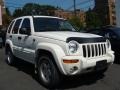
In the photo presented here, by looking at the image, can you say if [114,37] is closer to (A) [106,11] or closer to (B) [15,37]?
(B) [15,37]

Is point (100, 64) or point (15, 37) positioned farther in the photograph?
point (15, 37)

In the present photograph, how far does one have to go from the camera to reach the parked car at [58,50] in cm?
693

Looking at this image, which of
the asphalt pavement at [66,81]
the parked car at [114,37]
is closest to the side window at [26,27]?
the asphalt pavement at [66,81]

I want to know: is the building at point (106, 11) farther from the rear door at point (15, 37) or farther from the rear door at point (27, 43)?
the rear door at point (27, 43)

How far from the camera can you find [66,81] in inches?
321

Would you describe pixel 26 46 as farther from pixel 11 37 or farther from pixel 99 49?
pixel 99 49

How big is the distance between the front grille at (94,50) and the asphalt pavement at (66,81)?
0.88 m

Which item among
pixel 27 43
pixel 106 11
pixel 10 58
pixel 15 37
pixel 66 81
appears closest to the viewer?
pixel 66 81

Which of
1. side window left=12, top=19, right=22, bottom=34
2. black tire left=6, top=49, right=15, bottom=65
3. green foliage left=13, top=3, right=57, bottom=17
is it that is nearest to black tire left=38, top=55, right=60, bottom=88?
side window left=12, top=19, right=22, bottom=34

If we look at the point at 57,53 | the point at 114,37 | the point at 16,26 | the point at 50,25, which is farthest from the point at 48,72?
the point at 114,37

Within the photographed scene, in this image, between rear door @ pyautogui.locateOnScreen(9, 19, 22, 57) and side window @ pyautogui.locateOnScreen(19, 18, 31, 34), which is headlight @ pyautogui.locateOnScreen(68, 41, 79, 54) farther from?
rear door @ pyautogui.locateOnScreen(9, 19, 22, 57)

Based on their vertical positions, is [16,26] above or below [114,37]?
above

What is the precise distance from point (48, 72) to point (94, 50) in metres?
1.34

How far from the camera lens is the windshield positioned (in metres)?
8.52
